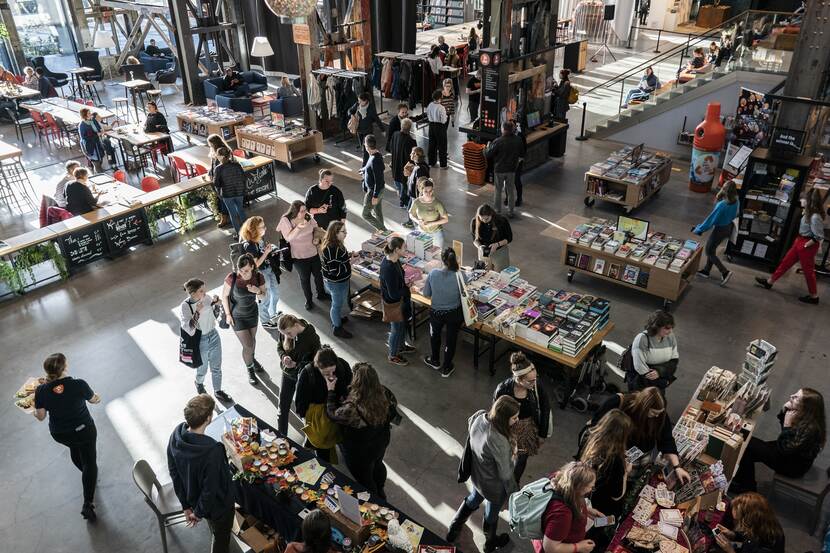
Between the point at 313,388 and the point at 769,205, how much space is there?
289 inches

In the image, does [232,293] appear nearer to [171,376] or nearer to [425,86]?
[171,376]

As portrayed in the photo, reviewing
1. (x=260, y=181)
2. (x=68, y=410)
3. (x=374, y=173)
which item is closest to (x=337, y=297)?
(x=374, y=173)

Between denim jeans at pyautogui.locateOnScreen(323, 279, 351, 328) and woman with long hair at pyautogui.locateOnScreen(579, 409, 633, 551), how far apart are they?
378 centimetres

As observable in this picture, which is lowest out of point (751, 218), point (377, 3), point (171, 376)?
point (171, 376)

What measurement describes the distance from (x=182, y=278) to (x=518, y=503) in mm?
6734

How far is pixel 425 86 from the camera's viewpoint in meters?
17.0

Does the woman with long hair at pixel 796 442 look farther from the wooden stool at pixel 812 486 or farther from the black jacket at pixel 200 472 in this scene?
the black jacket at pixel 200 472

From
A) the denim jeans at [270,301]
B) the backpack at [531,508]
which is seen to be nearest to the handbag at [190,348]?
the denim jeans at [270,301]

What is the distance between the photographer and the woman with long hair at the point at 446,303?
21.4 ft

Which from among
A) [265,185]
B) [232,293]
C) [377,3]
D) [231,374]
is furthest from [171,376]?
[377,3]

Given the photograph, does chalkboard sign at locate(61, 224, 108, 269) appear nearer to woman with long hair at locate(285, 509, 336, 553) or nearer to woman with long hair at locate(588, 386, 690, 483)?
woman with long hair at locate(285, 509, 336, 553)

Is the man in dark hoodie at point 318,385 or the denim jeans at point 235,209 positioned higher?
the man in dark hoodie at point 318,385

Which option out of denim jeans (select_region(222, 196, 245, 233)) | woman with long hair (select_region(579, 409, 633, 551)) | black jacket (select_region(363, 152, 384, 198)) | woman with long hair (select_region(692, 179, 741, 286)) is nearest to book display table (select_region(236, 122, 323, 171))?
denim jeans (select_region(222, 196, 245, 233))

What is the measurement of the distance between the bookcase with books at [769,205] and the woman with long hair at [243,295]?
6.91m
